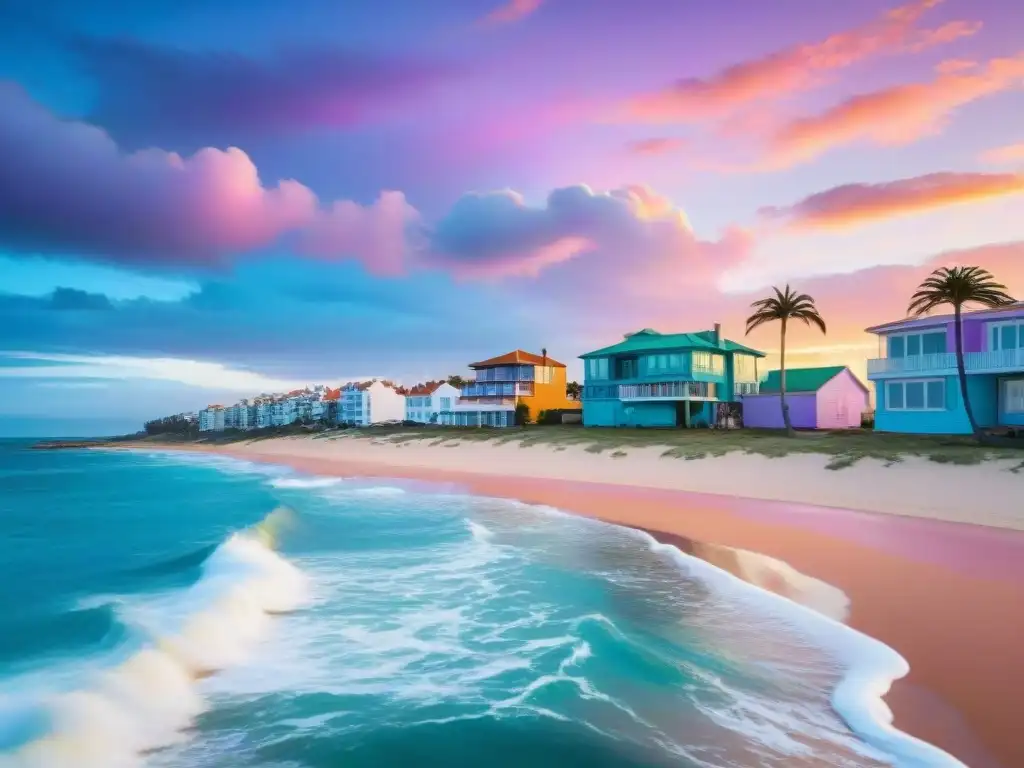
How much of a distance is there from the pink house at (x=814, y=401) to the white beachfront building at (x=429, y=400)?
50076 mm

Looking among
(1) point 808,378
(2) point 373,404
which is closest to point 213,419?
(2) point 373,404

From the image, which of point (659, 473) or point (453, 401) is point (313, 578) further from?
point (453, 401)

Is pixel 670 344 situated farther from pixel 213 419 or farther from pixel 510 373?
pixel 213 419

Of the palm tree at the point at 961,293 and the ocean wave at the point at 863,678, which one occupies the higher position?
the palm tree at the point at 961,293

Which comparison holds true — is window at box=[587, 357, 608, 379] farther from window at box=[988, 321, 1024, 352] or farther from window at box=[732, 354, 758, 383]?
window at box=[988, 321, 1024, 352]

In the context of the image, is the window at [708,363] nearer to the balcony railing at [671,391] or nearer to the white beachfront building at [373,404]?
the balcony railing at [671,391]

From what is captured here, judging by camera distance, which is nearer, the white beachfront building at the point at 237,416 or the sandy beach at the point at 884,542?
the sandy beach at the point at 884,542

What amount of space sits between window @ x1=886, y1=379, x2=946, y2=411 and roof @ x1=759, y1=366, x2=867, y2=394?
12.3 meters

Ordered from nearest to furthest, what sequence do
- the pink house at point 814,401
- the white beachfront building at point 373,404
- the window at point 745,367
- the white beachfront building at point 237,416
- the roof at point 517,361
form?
1. the pink house at point 814,401
2. the window at point 745,367
3. the roof at point 517,361
4. the white beachfront building at point 373,404
5. the white beachfront building at point 237,416

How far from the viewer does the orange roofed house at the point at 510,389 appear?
77.2 metres

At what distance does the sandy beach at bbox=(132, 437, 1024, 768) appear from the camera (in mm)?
7547

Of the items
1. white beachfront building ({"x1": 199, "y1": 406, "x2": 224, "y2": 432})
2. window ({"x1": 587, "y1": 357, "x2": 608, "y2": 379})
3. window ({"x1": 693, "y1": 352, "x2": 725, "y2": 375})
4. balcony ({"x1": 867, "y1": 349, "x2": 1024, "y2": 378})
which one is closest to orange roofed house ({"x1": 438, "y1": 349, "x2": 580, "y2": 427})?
window ({"x1": 587, "y1": 357, "x2": 608, "y2": 379})

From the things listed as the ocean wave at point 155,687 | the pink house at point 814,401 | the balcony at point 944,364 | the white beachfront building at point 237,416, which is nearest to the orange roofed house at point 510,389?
the pink house at point 814,401

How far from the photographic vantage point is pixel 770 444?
33812 millimetres
